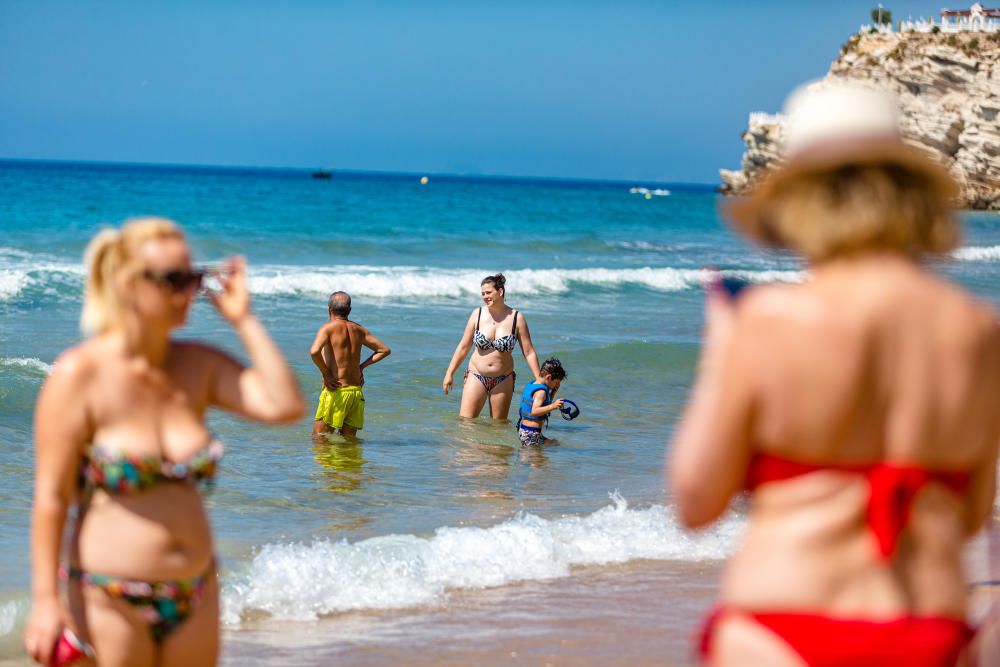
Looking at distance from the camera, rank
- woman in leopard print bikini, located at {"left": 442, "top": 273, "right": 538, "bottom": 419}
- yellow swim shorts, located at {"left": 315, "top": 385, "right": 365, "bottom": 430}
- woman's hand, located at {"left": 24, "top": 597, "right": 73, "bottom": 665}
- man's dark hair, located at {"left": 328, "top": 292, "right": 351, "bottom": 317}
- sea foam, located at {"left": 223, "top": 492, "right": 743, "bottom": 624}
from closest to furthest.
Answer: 1. woman's hand, located at {"left": 24, "top": 597, "right": 73, "bottom": 665}
2. sea foam, located at {"left": 223, "top": 492, "right": 743, "bottom": 624}
3. man's dark hair, located at {"left": 328, "top": 292, "right": 351, "bottom": 317}
4. yellow swim shorts, located at {"left": 315, "top": 385, "right": 365, "bottom": 430}
5. woman in leopard print bikini, located at {"left": 442, "top": 273, "right": 538, "bottom": 419}

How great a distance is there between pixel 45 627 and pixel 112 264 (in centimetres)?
85

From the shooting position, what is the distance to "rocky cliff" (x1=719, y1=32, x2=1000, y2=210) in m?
64.1

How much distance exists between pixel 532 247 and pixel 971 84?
35.7 metres

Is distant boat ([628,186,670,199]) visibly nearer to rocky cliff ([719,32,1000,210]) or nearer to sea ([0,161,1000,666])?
rocky cliff ([719,32,1000,210])

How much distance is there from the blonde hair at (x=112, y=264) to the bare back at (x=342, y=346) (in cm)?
718

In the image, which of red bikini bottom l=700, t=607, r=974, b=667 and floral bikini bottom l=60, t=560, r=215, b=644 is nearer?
red bikini bottom l=700, t=607, r=974, b=667

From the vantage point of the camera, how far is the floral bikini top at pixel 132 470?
291cm

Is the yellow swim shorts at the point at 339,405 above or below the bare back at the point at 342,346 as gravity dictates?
below

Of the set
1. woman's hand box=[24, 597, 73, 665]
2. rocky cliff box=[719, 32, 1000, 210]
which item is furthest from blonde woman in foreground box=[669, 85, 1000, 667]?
rocky cliff box=[719, 32, 1000, 210]

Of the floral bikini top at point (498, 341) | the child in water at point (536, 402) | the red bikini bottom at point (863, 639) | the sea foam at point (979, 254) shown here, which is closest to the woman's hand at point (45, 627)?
the red bikini bottom at point (863, 639)

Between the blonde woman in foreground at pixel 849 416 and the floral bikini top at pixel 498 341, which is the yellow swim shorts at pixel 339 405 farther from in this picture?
the blonde woman in foreground at pixel 849 416

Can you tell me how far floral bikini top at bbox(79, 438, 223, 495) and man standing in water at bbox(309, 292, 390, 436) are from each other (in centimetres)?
716

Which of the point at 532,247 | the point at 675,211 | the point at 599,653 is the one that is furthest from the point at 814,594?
the point at 675,211

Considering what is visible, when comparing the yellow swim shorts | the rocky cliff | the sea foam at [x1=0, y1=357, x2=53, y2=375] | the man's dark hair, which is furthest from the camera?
the rocky cliff
